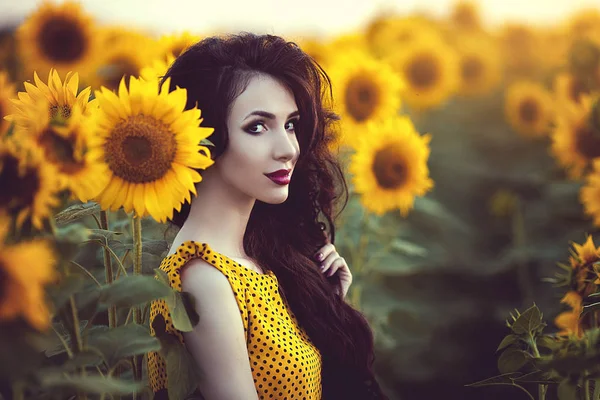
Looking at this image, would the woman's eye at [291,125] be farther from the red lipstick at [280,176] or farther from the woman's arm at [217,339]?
the woman's arm at [217,339]

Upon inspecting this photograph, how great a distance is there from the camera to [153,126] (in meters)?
1.25

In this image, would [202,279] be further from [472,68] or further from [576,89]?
[472,68]

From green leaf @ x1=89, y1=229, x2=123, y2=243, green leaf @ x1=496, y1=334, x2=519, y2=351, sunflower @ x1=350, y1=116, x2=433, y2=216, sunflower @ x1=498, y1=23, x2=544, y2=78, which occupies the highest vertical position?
sunflower @ x1=498, y1=23, x2=544, y2=78

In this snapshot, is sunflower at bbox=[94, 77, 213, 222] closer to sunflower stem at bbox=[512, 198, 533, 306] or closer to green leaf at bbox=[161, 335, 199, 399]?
green leaf at bbox=[161, 335, 199, 399]

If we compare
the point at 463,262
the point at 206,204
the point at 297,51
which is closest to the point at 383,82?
the point at 463,262

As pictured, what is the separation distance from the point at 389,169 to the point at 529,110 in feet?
5.44

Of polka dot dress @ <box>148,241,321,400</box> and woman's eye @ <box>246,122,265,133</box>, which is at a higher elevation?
woman's eye @ <box>246,122,265,133</box>

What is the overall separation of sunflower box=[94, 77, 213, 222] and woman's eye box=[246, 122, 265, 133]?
0.22 metres

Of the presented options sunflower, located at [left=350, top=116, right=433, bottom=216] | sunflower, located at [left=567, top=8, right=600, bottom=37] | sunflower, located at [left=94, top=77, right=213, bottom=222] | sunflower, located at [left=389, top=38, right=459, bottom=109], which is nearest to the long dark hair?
sunflower, located at [left=94, top=77, right=213, bottom=222]

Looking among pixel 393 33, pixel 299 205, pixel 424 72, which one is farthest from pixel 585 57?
pixel 299 205

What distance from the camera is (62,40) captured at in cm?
289

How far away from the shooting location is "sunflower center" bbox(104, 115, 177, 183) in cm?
124

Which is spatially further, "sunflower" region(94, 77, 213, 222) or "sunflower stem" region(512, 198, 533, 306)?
"sunflower stem" region(512, 198, 533, 306)

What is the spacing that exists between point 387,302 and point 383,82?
0.77 m
